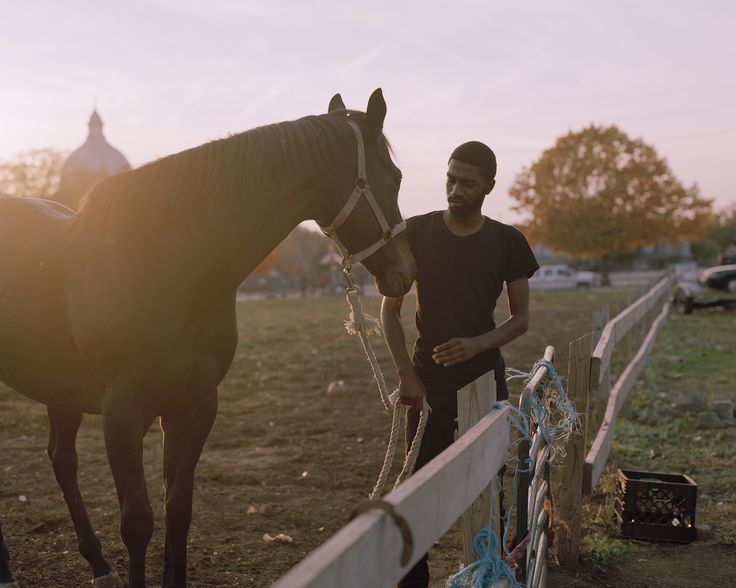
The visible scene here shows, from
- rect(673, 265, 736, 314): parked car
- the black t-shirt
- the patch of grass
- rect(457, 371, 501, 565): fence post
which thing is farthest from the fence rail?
rect(673, 265, 736, 314): parked car

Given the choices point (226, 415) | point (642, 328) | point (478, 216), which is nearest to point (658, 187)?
point (642, 328)

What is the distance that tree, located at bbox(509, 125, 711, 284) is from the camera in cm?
4584

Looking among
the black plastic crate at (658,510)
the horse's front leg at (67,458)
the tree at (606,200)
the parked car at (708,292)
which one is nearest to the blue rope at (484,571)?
the black plastic crate at (658,510)

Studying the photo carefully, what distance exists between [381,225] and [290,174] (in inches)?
18.1

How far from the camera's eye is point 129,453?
2.90 meters

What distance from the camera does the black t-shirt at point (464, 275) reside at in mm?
3240

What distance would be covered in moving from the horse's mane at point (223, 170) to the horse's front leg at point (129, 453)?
753mm

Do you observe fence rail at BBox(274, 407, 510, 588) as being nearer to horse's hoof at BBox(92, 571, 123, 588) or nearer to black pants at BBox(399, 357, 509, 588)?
black pants at BBox(399, 357, 509, 588)

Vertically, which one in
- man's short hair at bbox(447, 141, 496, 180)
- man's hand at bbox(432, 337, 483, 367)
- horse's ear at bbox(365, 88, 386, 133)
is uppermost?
horse's ear at bbox(365, 88, 386, 133)

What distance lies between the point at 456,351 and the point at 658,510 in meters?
2.35

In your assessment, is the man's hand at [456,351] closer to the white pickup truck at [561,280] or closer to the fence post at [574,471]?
the fence post at [574,471]

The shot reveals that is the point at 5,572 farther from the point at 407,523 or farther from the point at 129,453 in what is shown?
the point at 407,523

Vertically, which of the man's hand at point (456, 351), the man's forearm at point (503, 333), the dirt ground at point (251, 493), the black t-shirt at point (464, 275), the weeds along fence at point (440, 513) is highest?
the black t-shirt at point (464, 275)

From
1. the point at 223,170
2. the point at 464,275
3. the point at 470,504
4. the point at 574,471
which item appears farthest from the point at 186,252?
the point at 574,471
